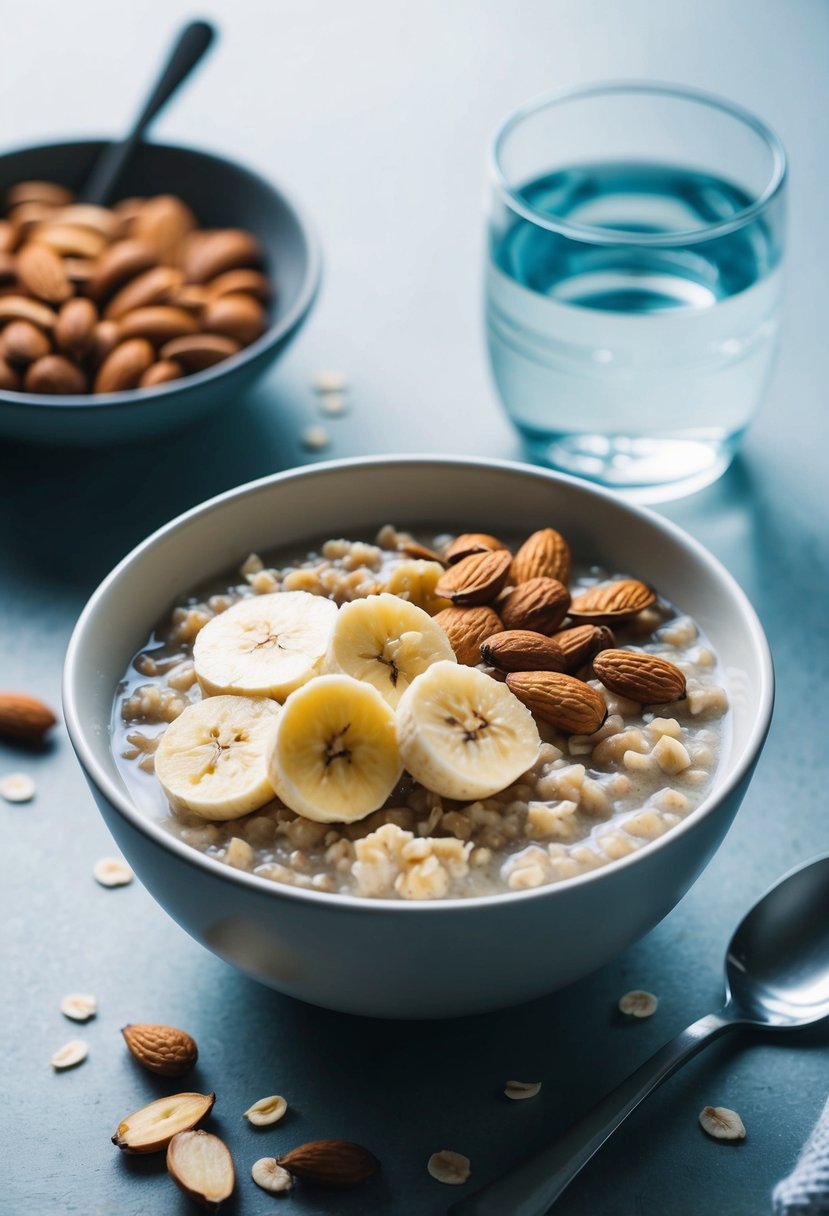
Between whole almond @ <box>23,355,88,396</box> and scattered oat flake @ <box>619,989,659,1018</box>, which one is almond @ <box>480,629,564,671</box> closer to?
scattered oat flake @ <box>619,989,659,1018</box>

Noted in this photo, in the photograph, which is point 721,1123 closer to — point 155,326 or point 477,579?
point 477,579

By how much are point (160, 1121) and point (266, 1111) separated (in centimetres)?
8

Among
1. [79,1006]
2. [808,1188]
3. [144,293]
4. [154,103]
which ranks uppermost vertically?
[154,103]

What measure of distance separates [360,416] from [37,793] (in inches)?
25.2

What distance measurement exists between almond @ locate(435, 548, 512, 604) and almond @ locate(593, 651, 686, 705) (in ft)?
0.39

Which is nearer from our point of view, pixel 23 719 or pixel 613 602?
pixel 613 602

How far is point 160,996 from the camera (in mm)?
1151

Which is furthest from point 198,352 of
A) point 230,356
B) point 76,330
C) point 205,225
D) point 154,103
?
point 154,103

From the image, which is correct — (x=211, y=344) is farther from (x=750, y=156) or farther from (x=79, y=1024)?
(x=79, y=1024)

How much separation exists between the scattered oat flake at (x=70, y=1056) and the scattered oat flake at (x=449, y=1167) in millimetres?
284

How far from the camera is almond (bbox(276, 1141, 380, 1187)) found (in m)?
0.99

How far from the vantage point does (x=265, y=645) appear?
114cm

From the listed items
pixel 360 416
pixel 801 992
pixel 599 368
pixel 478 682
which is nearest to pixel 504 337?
pixel 599 368

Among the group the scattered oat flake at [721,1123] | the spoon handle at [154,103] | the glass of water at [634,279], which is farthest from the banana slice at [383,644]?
the spoon handle at [154,103]
